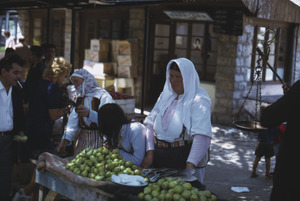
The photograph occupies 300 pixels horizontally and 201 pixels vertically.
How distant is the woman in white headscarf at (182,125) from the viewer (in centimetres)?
355

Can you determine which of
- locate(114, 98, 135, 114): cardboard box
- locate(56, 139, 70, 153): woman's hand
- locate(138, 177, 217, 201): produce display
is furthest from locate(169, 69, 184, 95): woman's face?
locate(114, 98, 135, 114): cardboard box

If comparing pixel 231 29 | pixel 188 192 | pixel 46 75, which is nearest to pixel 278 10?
pixel 231 29

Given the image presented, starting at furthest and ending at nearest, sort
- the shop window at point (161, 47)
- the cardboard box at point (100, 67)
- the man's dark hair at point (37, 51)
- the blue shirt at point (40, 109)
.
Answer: the shop window at point (161, 47)
the cardboard box at point (100, 67)
the man's dark hair at point (37, 51)
the blue shirt at point (40, 109)

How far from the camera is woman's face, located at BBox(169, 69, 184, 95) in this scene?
3.68m

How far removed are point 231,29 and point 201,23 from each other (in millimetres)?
1377

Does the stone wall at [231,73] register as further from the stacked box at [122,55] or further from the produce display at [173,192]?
the produce display at [173,192]

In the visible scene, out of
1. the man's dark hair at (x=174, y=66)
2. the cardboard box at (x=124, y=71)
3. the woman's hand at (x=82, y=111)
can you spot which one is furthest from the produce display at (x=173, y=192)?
the cardboard box at (x=124, y=71)

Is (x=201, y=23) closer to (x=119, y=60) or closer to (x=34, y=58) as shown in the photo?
(x=119, y=60)

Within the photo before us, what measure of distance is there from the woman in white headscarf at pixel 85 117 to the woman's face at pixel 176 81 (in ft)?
3.57

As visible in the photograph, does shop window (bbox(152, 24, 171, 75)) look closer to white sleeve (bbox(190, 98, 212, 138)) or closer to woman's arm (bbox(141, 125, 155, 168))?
woman's arm (bbox(141, 125, 155, 168))

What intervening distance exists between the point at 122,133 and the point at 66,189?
742mm

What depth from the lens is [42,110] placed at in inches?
186

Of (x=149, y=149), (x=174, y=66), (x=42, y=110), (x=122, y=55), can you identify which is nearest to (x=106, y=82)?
(x=122, y=55)

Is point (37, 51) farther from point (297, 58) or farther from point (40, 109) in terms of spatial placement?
point (297, 58)
